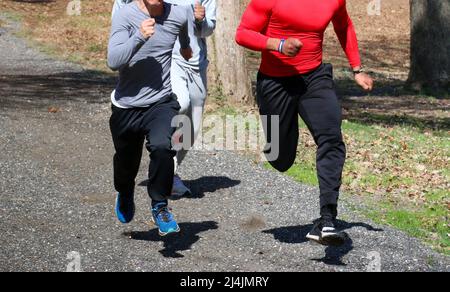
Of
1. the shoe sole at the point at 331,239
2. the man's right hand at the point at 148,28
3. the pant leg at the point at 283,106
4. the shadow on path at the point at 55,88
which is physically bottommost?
the shadow on path at the point at 55,88

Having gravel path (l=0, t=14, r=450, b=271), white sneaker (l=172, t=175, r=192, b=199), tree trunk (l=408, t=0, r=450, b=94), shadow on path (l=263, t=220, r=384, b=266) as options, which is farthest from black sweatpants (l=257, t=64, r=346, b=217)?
tree trunk (l=408, t=0, r=450, b=94)

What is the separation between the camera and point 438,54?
1895cm

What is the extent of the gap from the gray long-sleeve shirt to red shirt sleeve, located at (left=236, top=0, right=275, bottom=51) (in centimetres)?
45

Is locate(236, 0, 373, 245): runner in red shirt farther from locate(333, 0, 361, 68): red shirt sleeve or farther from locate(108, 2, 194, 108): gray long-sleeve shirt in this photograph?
locate(108, 2, 194, 108): gray long-sleeve shirt

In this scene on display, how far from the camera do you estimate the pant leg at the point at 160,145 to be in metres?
7.58

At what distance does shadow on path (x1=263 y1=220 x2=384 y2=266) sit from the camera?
7652mm

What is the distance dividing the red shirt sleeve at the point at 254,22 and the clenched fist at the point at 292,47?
35cm

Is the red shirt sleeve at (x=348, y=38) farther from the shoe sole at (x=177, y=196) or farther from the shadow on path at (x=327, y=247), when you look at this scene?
the shoe sole at (x=177, y=196)

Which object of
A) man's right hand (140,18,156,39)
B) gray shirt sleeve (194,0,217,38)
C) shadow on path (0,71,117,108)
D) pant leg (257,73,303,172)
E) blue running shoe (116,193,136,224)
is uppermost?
man's right hand (140,18,156,39)

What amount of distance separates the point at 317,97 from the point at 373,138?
17.5ft

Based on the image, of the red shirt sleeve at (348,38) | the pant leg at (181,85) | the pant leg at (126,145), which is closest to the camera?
the pant leg at (126,145)

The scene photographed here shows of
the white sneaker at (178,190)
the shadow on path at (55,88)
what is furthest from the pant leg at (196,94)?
the shadow on path at (55,88)

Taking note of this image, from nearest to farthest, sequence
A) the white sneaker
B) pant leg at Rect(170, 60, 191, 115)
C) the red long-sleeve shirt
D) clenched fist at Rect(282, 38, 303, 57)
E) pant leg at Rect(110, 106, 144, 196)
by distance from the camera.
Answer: clenched fist at Rect(282, 38, 303, 57) < the red long-sleeve shirt < pant leg at Rect(110, 106, 144, 196) < pant leg at Rect(170, 60, 191, 115) < the white sneaker
